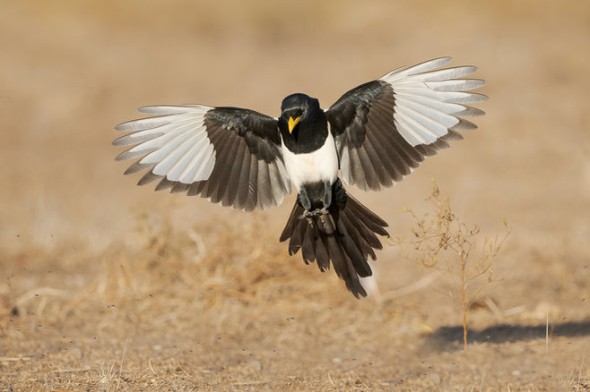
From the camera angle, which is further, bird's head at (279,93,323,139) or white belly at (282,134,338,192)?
white belly at (282,134,338,192)

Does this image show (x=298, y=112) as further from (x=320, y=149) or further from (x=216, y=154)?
(x=216, y=154)

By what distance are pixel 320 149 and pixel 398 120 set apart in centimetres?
46

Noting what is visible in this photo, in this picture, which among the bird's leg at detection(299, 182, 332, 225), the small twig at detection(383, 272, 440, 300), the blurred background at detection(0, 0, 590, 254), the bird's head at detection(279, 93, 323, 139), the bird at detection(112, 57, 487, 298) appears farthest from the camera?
the blurred background at detection(0, 0, 590, 254)

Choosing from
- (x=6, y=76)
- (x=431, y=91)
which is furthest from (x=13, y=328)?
(x=6, y=76)

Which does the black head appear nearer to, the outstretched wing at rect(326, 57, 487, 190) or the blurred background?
the outstretched wing at rect(326, 57, 487, 190)

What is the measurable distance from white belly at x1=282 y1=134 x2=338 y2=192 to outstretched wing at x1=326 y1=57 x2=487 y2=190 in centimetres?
14

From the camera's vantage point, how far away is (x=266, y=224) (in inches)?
258

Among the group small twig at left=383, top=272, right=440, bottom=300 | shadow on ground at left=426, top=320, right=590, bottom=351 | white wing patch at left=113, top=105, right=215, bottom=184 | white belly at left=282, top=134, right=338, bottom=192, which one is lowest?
shadow on ground at left=426, top=320, right=590, bottom=351

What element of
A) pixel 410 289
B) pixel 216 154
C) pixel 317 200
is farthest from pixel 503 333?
pixel 216 154

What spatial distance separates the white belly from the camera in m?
5.15

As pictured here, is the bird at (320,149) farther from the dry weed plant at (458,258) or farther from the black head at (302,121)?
the dry weed plant at (458,258)

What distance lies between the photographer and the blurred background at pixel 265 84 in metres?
9.13

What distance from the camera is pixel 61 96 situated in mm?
12875

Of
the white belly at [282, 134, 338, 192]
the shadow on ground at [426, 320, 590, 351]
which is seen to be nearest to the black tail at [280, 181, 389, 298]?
the white belly at [282, 134, 338, 192]
